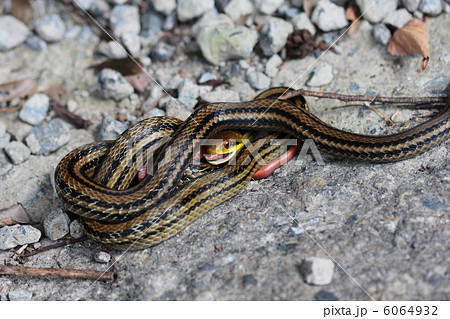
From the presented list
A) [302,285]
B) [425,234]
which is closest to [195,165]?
[302,285]

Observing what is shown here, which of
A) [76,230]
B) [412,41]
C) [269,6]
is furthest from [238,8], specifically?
[76,230]

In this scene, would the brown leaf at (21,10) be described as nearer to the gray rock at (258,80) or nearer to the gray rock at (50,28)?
the gray rock at (50,28)

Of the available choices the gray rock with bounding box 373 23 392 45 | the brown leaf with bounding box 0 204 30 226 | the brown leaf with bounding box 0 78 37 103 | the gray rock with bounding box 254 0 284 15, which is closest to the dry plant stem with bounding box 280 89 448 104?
the gray rock with bounding box 373 23 392 45

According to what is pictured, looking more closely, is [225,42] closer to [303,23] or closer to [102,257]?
[303,23]

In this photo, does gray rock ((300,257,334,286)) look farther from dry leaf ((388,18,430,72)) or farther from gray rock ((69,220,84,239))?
dry leaf ((388,18,430,72))

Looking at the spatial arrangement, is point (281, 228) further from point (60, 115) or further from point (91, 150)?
point (60, 115)

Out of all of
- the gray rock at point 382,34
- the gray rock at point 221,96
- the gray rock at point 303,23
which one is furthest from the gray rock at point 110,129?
the gray rock at point 382,34
